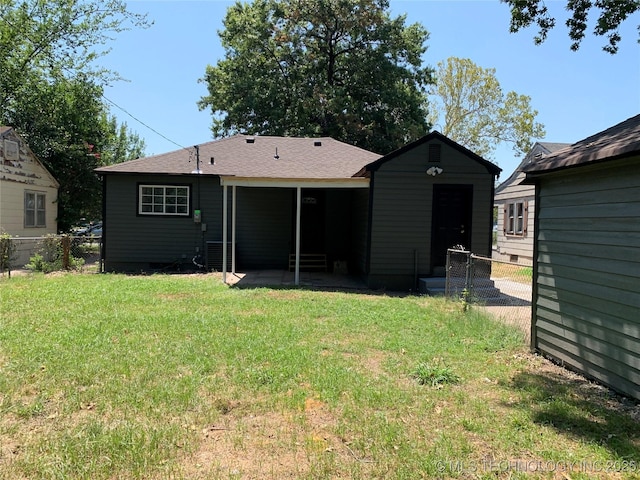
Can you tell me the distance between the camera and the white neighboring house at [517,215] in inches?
648

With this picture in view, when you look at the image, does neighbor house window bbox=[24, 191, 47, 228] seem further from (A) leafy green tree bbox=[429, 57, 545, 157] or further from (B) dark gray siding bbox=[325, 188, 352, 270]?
(A) leafy green tree bbox=[429, 57, 545, 157]

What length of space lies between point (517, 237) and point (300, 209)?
973cm

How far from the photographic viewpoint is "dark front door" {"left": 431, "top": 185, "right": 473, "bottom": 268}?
10.3 metres

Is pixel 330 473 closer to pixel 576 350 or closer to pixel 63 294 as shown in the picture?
pixel 576 350

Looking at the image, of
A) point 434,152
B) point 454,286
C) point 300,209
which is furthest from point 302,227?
point 454,286

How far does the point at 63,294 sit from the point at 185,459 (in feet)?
22.0

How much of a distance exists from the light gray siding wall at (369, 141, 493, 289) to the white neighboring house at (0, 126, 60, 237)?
1131cm

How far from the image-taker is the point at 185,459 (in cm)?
281

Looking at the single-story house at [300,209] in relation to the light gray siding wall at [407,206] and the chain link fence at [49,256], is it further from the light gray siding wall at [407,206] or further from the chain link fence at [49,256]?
the chain link fence at [49,256]

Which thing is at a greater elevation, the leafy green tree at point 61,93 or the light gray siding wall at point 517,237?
the leafy green tree at point 61,93

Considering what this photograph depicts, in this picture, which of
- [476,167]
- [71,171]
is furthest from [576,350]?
[71,171]

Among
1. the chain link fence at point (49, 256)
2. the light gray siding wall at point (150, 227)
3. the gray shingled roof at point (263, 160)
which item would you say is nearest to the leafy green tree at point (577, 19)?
the gray shingled roof at point (263, 160)

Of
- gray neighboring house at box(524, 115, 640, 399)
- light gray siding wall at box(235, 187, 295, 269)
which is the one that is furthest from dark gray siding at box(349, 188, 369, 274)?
gray neighboring house at box(524, 115, 640, 399)

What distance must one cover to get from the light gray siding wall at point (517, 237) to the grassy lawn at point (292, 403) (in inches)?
446
